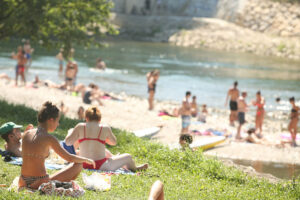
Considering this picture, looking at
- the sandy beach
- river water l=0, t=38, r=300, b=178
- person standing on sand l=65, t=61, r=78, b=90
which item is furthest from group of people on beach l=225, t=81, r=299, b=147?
person standing on sand l=65, t=61, r=78, b=90

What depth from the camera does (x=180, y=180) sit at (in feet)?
23.9

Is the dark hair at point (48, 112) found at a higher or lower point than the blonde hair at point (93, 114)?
higher

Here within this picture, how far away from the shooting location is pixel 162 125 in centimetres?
1506

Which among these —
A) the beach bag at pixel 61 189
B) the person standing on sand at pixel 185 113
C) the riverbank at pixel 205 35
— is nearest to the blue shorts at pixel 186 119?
the person standing on sand at pixel 185 113

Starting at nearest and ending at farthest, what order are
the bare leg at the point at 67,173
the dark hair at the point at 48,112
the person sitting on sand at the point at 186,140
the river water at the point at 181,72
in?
the dark hair at the point at 48,112 < the bare leg at the point at 67,173 < the person sitting on sand at the point at 186,140 < the river water at the point at 181,72

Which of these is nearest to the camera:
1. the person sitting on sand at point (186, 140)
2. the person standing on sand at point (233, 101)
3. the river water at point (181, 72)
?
the person sitting on sand at point (186, 140)

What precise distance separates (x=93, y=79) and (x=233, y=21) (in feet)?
147

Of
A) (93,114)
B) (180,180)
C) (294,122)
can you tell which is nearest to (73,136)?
(93,114)

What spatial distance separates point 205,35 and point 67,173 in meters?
62.0

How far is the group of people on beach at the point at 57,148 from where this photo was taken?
5.13m

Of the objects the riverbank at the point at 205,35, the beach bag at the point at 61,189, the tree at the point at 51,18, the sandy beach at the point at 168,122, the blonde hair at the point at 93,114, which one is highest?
the riverbank at the point at 205,35

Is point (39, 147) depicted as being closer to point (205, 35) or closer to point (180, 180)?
point (180, 180)

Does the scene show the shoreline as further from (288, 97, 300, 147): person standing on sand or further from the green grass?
the green grass

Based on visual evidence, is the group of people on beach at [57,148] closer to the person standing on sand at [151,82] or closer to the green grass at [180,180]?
the green grass at [180,180]
